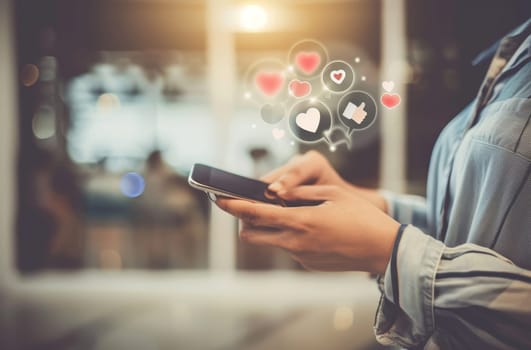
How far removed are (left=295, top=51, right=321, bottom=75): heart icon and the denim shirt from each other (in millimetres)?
261

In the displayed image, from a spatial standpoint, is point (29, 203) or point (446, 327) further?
point (29, 203)

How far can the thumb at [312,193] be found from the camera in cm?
59

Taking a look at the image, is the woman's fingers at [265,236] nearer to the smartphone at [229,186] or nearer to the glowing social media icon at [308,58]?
the smartphone at [229,186]

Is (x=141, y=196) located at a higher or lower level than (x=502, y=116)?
lower

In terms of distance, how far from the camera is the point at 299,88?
2.28 feet

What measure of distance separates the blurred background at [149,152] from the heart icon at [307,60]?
2423 millimetres

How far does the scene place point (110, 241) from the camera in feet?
12.6

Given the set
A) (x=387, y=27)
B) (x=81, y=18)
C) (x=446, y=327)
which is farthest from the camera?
(x=81, y=18)

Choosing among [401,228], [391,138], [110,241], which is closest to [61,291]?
[110,241]

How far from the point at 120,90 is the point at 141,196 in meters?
0.92

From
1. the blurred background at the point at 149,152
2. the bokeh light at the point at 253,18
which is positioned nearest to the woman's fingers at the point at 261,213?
the blurred background at the point at 149,152

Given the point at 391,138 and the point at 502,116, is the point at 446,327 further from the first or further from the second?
the point at 391,138

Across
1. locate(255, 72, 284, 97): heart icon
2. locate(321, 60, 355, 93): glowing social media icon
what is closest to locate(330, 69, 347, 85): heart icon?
locate(321, 60, 355, 93): glowing social media icon

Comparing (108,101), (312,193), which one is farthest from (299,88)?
(108,101)
